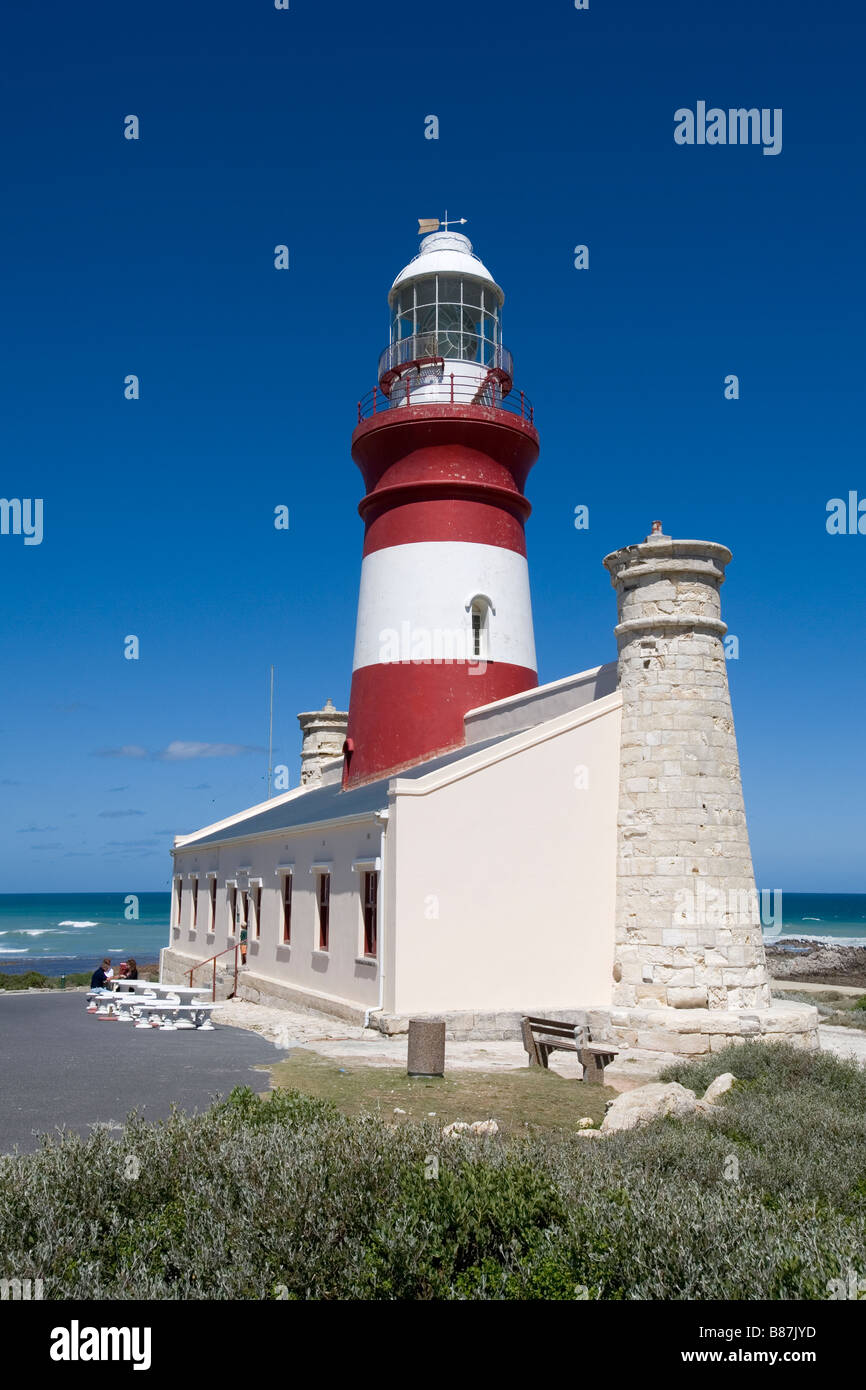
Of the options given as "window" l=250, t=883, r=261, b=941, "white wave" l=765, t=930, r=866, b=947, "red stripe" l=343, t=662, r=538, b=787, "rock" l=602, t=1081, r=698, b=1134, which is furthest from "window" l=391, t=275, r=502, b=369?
"white wave" l=765, t=930, r=866, b=947

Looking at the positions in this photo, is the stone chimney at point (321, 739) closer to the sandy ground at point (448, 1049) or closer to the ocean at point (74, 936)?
the sandy ground at point (448, 1049)

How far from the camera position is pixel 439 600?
21625 millimetres

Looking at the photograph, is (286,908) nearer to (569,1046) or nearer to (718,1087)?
(569,1046)

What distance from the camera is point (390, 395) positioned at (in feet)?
76.6

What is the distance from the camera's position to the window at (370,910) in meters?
16.3

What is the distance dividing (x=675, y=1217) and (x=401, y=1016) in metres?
10.4

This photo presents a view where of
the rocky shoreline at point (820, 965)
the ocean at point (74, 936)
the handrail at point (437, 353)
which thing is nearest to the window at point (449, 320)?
the handrail at point (437, 353)

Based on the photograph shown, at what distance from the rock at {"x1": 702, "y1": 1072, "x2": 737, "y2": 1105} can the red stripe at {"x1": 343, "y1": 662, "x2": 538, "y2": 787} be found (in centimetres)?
1138

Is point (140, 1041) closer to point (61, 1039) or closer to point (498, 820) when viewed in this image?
point (61, 1039)

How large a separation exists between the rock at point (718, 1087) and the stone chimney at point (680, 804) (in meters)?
3.99

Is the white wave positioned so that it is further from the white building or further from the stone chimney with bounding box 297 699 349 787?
the white building

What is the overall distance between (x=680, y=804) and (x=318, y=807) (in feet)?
31.1

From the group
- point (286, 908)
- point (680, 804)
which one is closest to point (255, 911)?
point (286, 908)
